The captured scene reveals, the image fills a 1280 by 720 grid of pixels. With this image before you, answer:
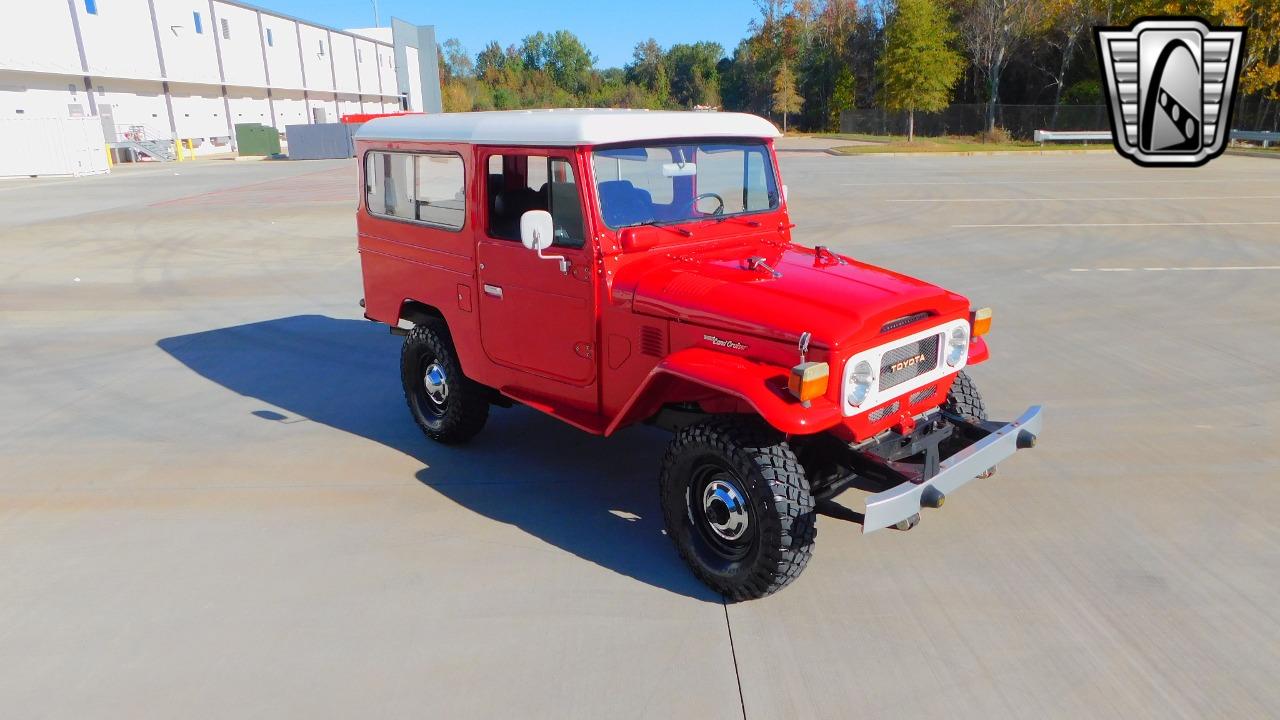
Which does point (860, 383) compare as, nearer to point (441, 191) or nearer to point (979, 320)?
point (979, 320)

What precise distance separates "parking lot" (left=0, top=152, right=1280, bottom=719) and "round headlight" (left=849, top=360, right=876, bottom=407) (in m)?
0.94

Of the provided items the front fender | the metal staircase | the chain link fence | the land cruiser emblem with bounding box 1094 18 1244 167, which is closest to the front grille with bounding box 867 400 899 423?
the front fender

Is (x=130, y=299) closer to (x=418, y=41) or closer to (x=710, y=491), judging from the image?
(x=710, y=491)

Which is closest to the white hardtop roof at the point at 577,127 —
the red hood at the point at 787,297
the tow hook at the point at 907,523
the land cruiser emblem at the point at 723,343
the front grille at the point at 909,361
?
the red hood at the point at 787,297

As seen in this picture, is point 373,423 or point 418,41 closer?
point 373,423

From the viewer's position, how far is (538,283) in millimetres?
4730

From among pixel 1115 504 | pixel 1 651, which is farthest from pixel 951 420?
pixel 1 651

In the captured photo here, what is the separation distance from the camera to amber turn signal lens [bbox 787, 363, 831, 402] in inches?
139

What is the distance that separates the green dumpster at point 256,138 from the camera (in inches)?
1738

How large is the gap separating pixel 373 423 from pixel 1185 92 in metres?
13.6

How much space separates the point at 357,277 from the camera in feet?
37.9

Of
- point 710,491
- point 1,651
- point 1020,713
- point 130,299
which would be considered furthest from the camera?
point 130,299

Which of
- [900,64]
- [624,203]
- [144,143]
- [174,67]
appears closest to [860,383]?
A: [624,203]

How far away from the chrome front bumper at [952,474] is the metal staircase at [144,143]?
148 feet
